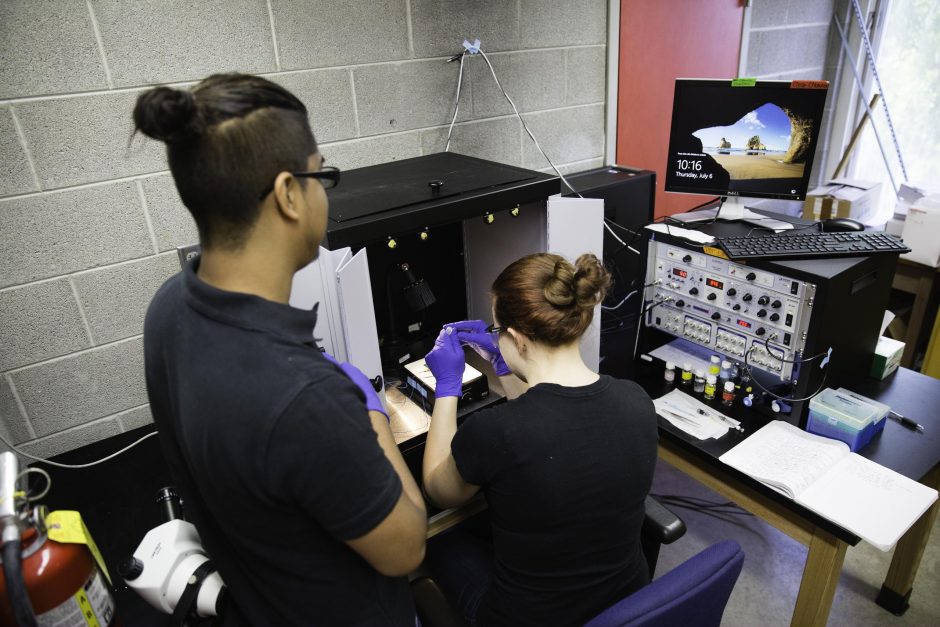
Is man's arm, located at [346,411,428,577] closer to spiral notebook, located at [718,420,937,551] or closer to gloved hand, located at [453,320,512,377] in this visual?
gloved hand, located at [453,320,512,377]

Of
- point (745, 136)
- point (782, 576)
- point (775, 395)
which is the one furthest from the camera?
point (782, 576)

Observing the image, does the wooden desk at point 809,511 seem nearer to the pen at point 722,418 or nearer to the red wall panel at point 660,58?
the pen at point 722,418

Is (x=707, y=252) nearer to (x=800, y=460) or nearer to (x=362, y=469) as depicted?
(x=800, y=460)

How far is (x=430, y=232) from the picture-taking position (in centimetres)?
161

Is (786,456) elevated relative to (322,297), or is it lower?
lower

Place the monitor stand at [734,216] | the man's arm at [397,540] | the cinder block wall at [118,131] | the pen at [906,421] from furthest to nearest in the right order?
the monitor stand at [734,216]
the pen at [906,421]
the cinder block wall at [118,131]
the man's arm at [397,540]

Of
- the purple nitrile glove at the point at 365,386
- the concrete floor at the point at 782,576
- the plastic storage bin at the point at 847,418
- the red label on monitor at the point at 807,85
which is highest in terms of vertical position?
the red label on monitor at the point at 807,85

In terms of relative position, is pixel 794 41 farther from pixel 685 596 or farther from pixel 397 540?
pixel 397 540

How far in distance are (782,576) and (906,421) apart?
69 centimetres

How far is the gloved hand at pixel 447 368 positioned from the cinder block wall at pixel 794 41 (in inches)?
89.8

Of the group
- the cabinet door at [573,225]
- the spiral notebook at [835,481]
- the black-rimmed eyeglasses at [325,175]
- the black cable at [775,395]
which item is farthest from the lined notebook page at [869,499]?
the black-rimmed eyeglasses at [325,175]

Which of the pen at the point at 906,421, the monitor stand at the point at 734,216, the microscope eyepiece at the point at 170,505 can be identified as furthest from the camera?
the monitor stand at the point at 734,216

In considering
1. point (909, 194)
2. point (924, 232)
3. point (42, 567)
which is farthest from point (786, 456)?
point (909, 194)

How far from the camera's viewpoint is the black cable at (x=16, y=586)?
0.72m
